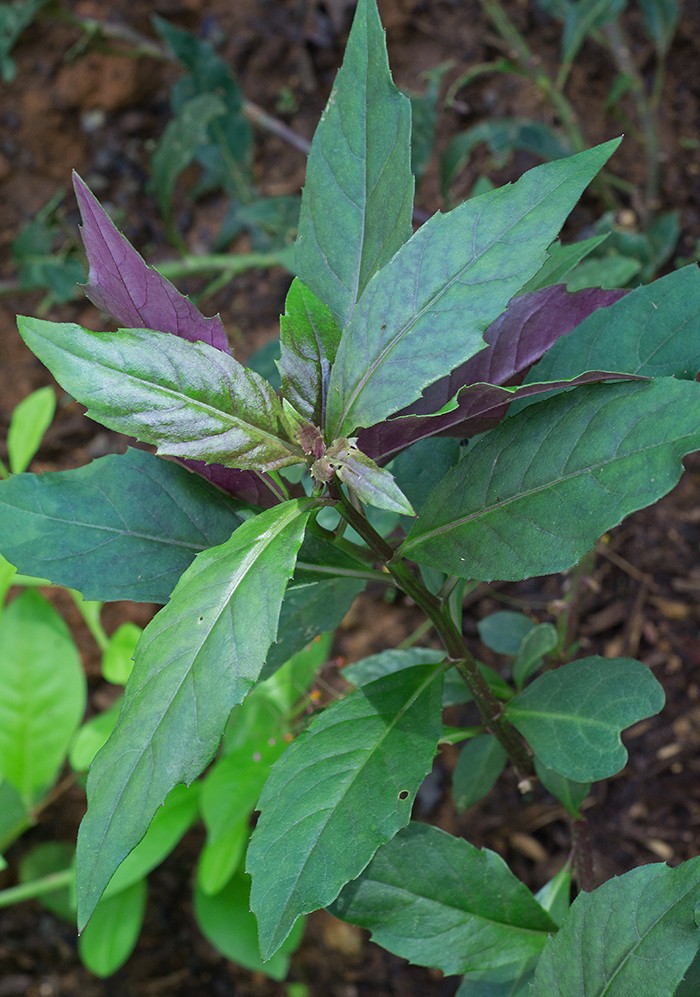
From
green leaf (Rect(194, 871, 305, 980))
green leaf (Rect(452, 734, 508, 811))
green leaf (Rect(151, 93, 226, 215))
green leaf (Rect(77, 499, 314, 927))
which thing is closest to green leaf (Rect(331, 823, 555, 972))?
green leaf (Rect(452, 734, 508, 811))

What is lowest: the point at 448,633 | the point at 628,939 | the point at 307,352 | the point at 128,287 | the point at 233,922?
the point at 233,922

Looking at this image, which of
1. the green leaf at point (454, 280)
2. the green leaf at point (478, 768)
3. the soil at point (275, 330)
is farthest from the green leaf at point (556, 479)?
the soil at point (275, 330)

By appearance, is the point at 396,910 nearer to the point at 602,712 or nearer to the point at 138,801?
the point at 602,712

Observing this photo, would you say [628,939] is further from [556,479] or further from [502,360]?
[502,360]

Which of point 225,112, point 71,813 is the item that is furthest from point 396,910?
point 225,112

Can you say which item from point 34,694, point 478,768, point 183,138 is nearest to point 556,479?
point 478,768

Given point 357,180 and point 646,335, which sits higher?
point 357,180
